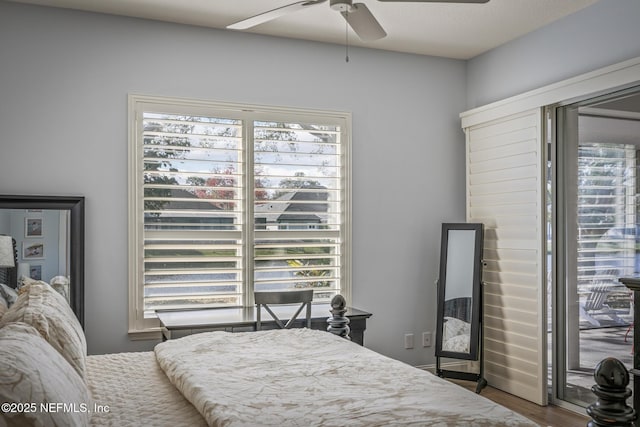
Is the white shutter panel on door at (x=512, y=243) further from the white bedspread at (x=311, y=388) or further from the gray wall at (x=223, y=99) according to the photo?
the white bedspread at (x=311, y=388)

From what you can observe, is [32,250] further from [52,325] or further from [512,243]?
[512,243]

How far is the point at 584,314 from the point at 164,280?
297 cm

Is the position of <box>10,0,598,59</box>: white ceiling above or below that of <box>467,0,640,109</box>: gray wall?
above

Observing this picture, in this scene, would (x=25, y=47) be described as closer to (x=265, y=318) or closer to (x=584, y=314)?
(x=265, y=318)

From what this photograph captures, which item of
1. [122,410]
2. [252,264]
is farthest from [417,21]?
[122,410]

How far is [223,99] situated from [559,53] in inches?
98.4

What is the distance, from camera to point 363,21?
2996 millimetres

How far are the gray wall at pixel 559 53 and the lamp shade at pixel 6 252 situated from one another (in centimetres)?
381

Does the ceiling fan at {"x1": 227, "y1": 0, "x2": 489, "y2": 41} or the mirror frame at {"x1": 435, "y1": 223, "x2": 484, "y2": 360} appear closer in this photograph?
the ceiling fan at {"x1": 227, "y1": 0, "x2": 489, "y2": 41}

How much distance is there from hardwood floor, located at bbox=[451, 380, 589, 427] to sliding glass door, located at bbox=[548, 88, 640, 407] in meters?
0.12

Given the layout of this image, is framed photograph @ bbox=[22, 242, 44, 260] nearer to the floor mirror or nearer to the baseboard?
the floor mirror

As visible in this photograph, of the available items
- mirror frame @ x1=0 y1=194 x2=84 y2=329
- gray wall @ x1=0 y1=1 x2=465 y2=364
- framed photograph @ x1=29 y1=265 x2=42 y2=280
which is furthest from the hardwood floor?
framed photograph @ x1=29 y1=265 x2=42 y2=280

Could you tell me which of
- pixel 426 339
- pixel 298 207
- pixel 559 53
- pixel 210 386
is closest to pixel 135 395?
pixel 210 386

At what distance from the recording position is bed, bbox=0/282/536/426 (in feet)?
4.84
